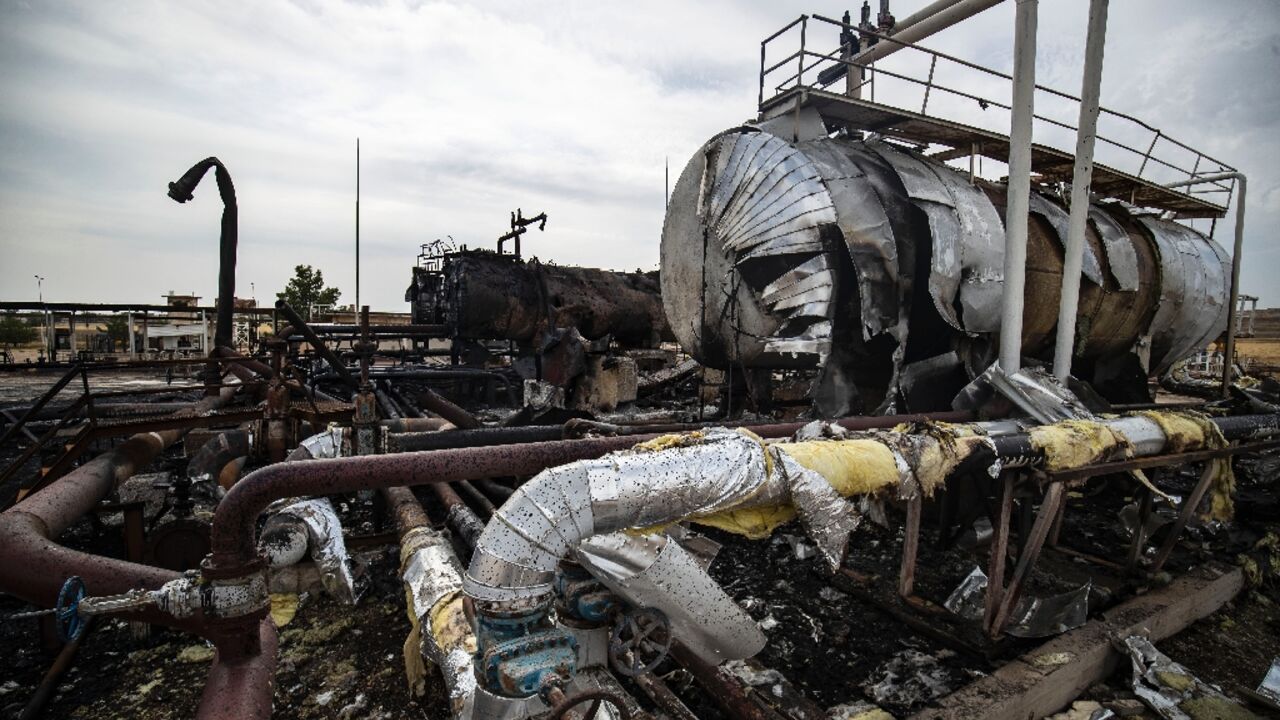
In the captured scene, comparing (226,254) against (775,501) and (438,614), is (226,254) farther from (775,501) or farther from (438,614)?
(775,501)

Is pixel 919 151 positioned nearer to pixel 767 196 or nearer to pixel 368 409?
pixel 767 196

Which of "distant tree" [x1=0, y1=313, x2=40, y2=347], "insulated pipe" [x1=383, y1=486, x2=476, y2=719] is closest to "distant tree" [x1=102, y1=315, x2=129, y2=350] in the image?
"distant tree" [x1=0, y1=313, x2=40, y2=347]

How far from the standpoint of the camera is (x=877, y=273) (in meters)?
4.55

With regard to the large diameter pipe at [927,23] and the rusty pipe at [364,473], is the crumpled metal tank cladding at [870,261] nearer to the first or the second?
the large diameter pipe at [927,23]

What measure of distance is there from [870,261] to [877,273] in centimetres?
11

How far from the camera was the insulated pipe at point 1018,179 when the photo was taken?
4520 millimetres

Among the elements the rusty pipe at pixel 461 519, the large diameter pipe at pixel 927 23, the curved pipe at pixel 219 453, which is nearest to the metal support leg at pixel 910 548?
the rusty pipe at pixel 461 519

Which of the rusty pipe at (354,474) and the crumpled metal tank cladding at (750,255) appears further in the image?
the crumpled metal tank cladding at (750,255)

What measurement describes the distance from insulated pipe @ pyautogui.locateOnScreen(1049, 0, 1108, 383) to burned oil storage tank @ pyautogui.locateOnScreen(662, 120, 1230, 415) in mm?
522

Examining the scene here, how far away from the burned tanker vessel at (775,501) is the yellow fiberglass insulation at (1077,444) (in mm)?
23

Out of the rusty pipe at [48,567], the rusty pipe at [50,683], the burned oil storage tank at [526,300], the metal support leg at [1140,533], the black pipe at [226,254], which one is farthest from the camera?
the burned oil storage tank at [526,300]

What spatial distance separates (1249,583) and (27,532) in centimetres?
764

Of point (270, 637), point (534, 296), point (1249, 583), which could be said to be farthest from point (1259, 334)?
A: point (270, 637)

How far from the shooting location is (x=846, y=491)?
8.00 feet
